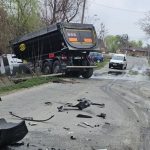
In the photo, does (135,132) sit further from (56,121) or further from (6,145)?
(6,145)

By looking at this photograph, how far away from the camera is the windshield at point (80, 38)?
2900cm

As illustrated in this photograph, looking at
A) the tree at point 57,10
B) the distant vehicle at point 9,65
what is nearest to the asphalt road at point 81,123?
the distant vehicle at point 9,65

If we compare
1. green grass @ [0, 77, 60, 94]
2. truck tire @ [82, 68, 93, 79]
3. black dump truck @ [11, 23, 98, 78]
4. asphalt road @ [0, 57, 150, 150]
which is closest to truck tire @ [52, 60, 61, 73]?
black dump truck @ [11, 23, 98, 78]

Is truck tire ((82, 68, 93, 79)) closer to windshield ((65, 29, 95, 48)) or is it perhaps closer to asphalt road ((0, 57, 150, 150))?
windshield ((65, 29, 95, 48))

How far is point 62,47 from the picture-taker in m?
28.9

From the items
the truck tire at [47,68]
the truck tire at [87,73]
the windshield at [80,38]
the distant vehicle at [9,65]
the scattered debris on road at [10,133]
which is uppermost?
the windshield at [80,38]

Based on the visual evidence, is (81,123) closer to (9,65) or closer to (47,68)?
(9,65)

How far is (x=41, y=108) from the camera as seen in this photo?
1416cm

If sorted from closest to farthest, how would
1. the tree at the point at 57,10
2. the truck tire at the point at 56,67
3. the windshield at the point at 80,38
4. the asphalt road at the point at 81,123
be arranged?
1. the asphalt road at the point at 81,123
2. the windshield at the point at 80,38
3. the truck tire at the point at 56,67
4. the tree at the point at 57,10

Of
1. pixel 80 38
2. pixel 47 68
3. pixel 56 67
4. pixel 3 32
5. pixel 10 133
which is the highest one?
pixel 3 32

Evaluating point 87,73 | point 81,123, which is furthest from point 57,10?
point 81,123

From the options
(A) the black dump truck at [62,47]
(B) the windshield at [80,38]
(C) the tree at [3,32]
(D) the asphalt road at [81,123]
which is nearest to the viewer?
(D) the asphalt road at [81,123]

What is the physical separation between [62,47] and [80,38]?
1539 millimetres

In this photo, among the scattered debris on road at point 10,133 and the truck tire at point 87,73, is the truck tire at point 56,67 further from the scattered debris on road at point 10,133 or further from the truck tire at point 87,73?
the scattered debris on road at point 10,133
